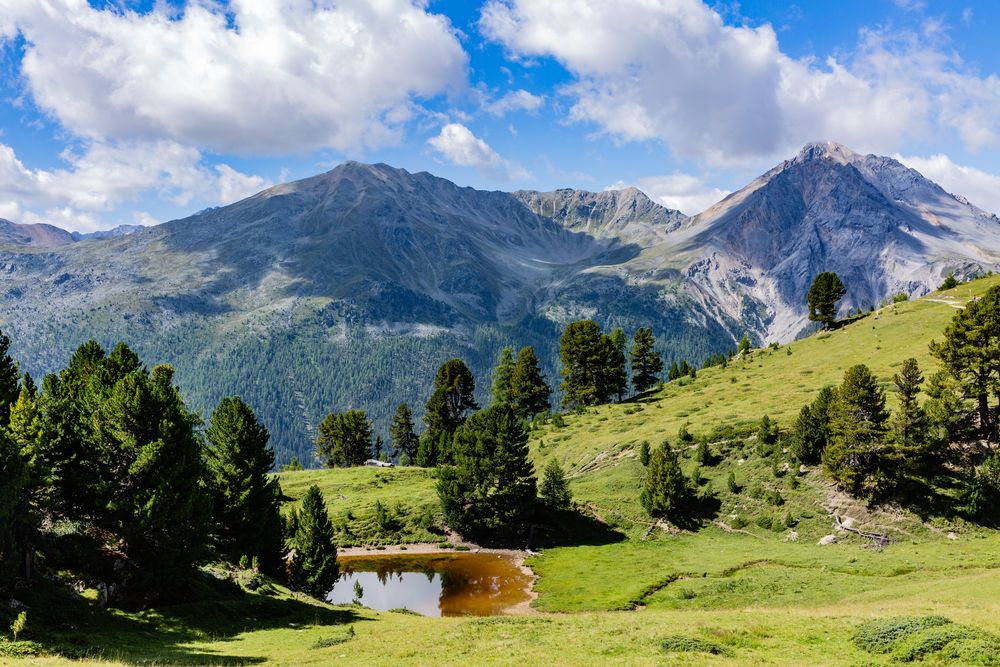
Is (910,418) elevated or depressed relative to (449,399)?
depressed

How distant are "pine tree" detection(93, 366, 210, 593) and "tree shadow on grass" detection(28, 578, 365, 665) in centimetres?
291

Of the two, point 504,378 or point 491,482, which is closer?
point 491,482

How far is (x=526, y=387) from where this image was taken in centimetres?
11200

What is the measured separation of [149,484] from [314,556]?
631 inches

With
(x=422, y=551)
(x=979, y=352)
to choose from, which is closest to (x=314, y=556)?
(x=422, y=551)

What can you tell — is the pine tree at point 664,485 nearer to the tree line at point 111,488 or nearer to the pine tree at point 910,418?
the pine tree at point 910,418

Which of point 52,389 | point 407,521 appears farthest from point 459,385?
point 52,389

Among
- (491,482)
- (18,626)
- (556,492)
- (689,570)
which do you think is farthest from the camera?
(556,492)

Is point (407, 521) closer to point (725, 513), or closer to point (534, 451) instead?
point (534, 451)

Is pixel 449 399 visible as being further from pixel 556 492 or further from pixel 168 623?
pixel 168 623

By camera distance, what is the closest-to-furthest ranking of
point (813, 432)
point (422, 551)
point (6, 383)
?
point (6, 383) → point (813, 432) → point (422, 551)

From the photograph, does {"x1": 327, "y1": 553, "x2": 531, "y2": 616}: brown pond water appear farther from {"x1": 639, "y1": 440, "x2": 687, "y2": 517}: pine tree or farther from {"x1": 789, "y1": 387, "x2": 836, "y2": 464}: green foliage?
{"x1": 789, "y1": 387, "x2": 836, "y2": 464}: green foliage

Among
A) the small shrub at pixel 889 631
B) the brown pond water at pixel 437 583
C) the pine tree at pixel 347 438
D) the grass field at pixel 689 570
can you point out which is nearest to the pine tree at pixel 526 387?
the grass field at pixel 689 570

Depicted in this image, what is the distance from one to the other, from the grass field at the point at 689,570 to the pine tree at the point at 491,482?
534cm
